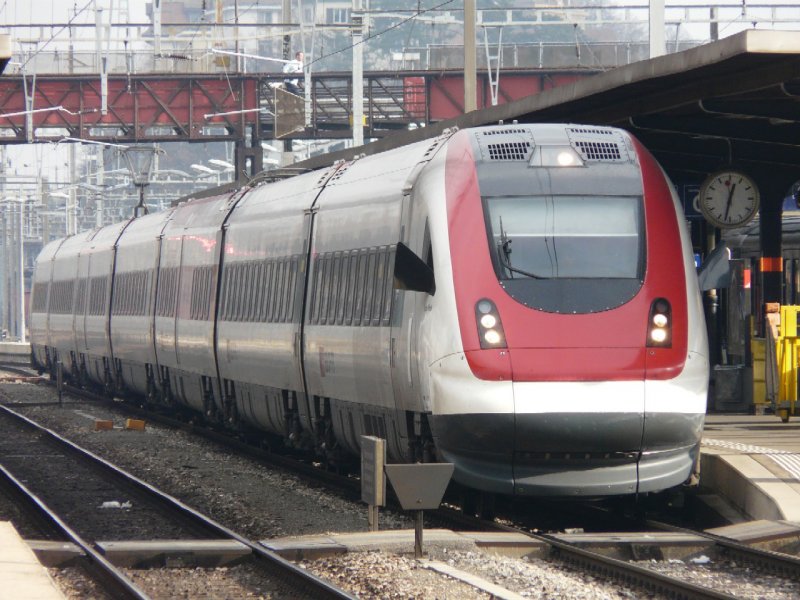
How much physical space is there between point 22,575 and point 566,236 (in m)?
4.80

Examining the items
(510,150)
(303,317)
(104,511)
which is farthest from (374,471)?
(303,317)

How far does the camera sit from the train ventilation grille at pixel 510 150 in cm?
1282

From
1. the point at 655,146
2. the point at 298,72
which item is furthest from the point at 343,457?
the point at 298,72

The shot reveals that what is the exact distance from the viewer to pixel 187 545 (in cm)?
1130

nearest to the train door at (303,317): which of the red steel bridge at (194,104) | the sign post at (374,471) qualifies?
the sign post at (374,471)

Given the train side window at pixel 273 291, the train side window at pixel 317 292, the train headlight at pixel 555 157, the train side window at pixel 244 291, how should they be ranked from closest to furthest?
the train headlight at pixel 555 157, the train side window at pixel 317 292, the train side window at pixel 273 291, the train side window at pixel 244 291

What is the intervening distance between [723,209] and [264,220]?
5.02m

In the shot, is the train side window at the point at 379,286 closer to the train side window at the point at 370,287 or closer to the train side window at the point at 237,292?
the train side window at the point at 370,287

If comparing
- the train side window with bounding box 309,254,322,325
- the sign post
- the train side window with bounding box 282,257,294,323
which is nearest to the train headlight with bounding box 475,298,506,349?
the sign post

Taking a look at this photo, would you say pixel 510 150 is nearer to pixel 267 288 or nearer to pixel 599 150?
pixel 599 150

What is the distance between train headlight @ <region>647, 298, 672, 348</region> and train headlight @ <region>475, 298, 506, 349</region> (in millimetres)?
1054

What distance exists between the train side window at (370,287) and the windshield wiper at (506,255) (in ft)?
7.34

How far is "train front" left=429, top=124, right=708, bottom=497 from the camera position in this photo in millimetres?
11750

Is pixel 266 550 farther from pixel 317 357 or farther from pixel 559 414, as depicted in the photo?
pixel 317 357
